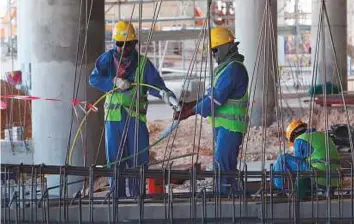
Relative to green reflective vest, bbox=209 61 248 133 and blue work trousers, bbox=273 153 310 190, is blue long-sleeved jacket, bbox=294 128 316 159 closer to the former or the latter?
blue work trousers, bbox=273 153 310 190

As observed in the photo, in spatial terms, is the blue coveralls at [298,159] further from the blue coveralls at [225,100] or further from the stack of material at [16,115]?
the stack of material at [16,115]

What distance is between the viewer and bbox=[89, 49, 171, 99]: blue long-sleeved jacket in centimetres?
955

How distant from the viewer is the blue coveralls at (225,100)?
8938 millimetres

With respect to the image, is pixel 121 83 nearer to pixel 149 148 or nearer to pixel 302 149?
pixel 149 148

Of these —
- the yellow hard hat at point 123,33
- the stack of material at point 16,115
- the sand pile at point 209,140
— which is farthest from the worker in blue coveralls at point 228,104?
the stack of material at point 16,115

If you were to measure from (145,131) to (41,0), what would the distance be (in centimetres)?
270

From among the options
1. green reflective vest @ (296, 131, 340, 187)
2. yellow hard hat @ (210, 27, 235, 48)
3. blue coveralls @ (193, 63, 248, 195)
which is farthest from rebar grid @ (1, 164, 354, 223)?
yellow hard hat @ (210, 27, 235, 48)

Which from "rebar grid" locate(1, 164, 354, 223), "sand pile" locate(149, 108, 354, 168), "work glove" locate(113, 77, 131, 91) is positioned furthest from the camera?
"sand pile" locate(149, 108, 354, 168)

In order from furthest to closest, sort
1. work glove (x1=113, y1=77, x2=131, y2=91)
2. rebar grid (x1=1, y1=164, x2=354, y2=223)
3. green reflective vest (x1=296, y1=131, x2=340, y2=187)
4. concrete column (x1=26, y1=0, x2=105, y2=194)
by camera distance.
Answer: concrete column (x1=26, y1=0, x2=105, y2=194)
work glove (x1=113, y1=77, x2=131, y2=91)
green reflective vest (x1=296, y1=131, x2=340, y2=187)
rebar grid (x1=1, y1=164, x2=354, y2=223)

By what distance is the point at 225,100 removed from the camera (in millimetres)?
9000

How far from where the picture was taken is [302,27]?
133 feet

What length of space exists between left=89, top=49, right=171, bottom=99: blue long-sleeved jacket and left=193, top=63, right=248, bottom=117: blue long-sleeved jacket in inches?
28.5

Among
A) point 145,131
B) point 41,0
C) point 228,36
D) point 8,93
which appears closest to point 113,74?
point 145,131

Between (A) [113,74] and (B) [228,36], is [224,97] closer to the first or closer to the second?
(B) [228,36]
